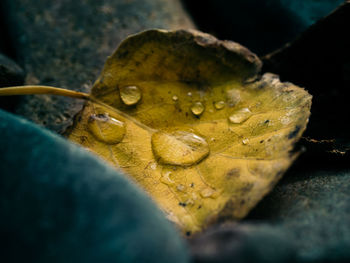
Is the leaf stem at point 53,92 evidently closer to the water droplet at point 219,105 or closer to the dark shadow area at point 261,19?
the water droplet at point 219,105

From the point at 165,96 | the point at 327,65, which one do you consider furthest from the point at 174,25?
the point at 327,65

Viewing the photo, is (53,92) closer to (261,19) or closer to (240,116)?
(240,116)

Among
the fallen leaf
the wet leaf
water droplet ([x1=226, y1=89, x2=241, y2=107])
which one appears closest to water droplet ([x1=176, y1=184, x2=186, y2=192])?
the wet leaf

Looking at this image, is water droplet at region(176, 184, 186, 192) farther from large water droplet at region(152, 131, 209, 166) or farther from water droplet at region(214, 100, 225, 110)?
water droplet at region(214, 100, 225, 110)

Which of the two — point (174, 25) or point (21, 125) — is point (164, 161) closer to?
point (21, 125)

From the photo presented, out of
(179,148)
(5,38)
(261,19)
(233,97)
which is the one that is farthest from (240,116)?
(5,38)

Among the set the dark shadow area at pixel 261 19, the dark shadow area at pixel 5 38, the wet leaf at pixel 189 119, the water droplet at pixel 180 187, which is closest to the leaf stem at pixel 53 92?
the wet leaf at pixel 189 119
